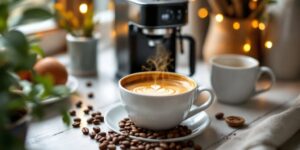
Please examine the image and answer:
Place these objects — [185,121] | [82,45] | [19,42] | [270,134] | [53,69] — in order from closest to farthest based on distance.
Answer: [19,42] → [270,134] → [185,121] → [53,69] → [82,45]

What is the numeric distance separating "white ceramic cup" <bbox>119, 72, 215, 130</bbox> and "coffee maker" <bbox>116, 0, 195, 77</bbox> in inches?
5.4

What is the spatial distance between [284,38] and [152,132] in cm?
46

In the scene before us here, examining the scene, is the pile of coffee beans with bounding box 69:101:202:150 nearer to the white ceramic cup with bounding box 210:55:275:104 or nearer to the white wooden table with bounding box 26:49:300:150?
the white wooden table with bounding box 26:49:300:150

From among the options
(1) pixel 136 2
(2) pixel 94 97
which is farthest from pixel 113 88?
(1) pixel 136 2

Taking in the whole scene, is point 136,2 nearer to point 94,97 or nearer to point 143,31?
point 143,31

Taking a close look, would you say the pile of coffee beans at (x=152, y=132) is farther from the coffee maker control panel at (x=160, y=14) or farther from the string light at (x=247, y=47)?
the string light at (x=247, y=47)

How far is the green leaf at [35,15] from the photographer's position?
629 millimetres

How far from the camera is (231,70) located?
0.97 metres

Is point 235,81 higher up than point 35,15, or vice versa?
point 35,15

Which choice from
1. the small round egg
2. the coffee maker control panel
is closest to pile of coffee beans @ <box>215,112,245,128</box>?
the coffee maker control panel

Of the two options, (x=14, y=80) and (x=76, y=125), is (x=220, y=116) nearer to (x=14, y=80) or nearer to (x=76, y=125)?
(x=76, y=125)

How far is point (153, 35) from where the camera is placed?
1.01m

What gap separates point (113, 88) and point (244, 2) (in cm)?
39

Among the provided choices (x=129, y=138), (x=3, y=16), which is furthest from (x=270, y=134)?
(x=3, y=16)
